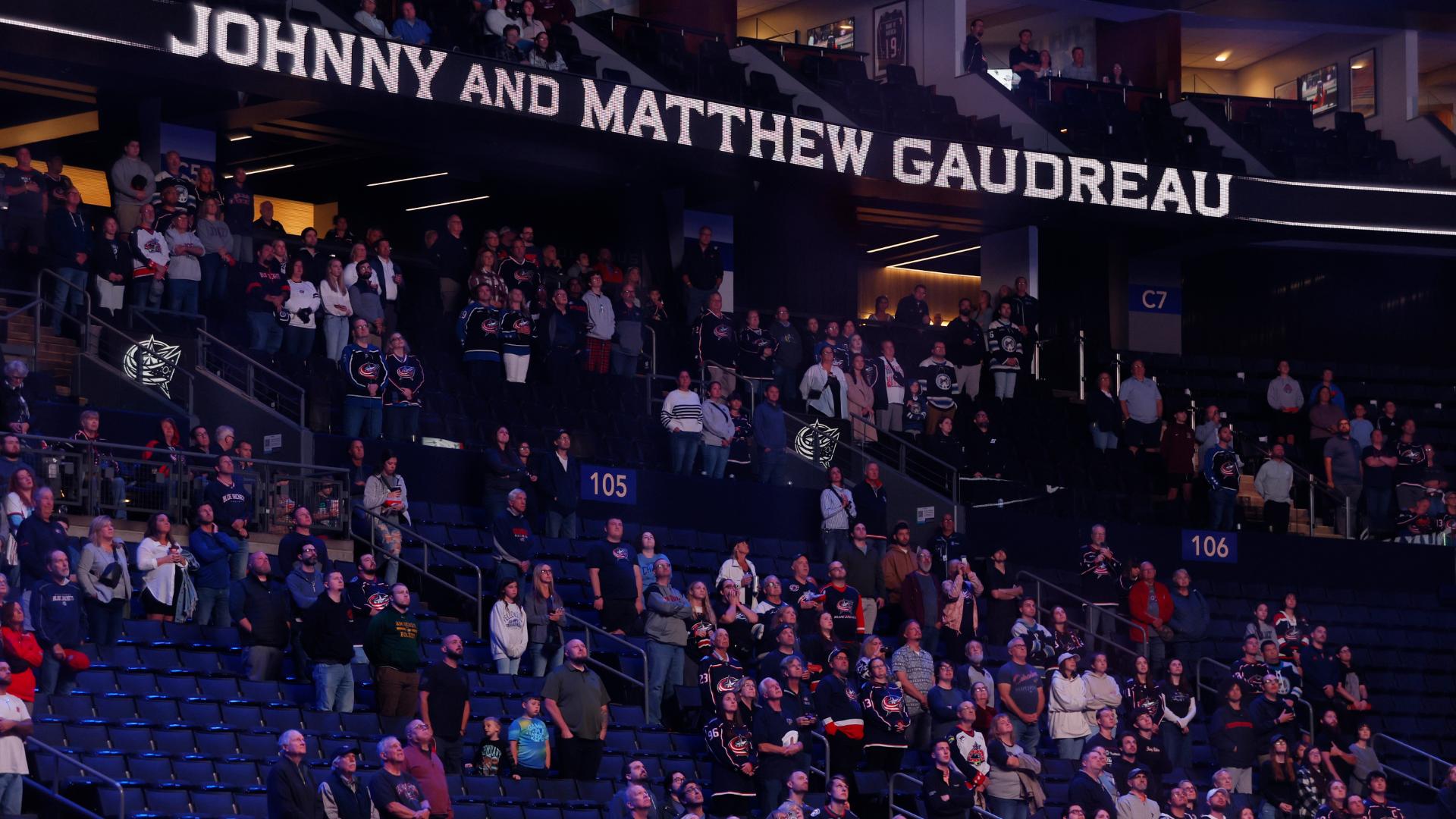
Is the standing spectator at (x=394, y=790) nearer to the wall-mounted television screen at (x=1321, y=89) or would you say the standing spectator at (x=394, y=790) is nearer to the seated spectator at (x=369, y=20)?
the seated spectator at (x=369, y=20)

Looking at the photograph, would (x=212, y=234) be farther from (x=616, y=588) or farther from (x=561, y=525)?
(x=616, y=588)

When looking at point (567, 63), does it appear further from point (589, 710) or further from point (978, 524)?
point (589, 710)

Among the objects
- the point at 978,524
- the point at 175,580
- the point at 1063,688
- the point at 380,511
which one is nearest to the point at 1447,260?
the point at 978,524

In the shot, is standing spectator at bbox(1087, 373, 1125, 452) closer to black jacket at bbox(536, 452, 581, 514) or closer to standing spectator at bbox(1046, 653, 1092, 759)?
standing spectator at bbox(1046, 653, 1092, 759)

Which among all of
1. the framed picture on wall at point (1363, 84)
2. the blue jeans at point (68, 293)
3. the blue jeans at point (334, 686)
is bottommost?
the blue jeans at point (334, 686)

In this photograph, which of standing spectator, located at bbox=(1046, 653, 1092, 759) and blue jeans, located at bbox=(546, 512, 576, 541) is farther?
blue jeans, located at bbox=(546, 512, 576, 541)

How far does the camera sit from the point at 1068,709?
17.8m

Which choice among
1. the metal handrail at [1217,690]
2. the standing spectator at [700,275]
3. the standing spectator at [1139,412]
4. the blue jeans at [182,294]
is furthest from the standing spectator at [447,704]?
the standing spectator at [1139,412]

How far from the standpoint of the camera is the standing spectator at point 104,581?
1428cm

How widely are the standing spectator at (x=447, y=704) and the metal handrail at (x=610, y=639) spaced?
1.65 metres

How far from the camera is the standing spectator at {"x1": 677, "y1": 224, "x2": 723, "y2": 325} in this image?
957 inches

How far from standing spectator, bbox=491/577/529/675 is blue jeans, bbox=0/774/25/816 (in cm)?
437

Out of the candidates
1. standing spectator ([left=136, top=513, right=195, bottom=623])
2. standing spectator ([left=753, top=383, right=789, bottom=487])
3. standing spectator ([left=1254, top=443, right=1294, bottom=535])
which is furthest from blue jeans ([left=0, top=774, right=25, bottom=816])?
standing spectator ([left=1254, top=443, right=1294, bottom=535])

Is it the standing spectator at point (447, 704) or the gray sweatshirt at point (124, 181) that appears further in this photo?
the gray sweatshirt at point (124, 181)
